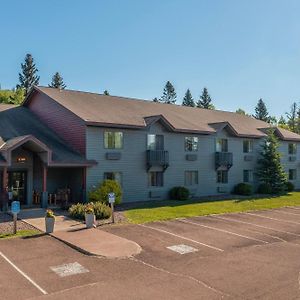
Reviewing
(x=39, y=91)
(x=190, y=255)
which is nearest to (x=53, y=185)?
(x=39, y=91)

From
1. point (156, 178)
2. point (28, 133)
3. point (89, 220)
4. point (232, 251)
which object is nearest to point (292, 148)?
point (156, 178)

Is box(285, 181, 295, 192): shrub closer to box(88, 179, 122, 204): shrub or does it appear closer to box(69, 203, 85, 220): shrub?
box(88, 179, 122, 204): shrub

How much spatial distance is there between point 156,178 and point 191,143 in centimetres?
478

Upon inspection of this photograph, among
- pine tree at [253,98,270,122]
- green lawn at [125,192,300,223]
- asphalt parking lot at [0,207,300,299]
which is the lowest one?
asphalt parking lot at [0,207,300,299]

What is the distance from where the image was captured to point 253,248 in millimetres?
15477

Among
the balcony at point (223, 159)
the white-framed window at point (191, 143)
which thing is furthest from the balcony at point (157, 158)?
the balcony at point (223, 159)

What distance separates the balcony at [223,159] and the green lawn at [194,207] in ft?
13.2

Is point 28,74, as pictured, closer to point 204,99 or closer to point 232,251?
point 204,99

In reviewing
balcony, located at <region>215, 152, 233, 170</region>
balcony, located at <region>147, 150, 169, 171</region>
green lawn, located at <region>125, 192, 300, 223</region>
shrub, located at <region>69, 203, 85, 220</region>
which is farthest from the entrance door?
balcony, located at <region>215, 152, 233, 170</region>

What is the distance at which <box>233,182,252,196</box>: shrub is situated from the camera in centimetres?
3590

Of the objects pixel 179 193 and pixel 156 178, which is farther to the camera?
pixel 156 178

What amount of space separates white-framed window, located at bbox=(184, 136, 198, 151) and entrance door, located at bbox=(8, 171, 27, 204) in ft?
44.7

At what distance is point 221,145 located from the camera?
36094 millimetres

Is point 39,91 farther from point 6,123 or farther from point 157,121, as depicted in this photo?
point 157,121
